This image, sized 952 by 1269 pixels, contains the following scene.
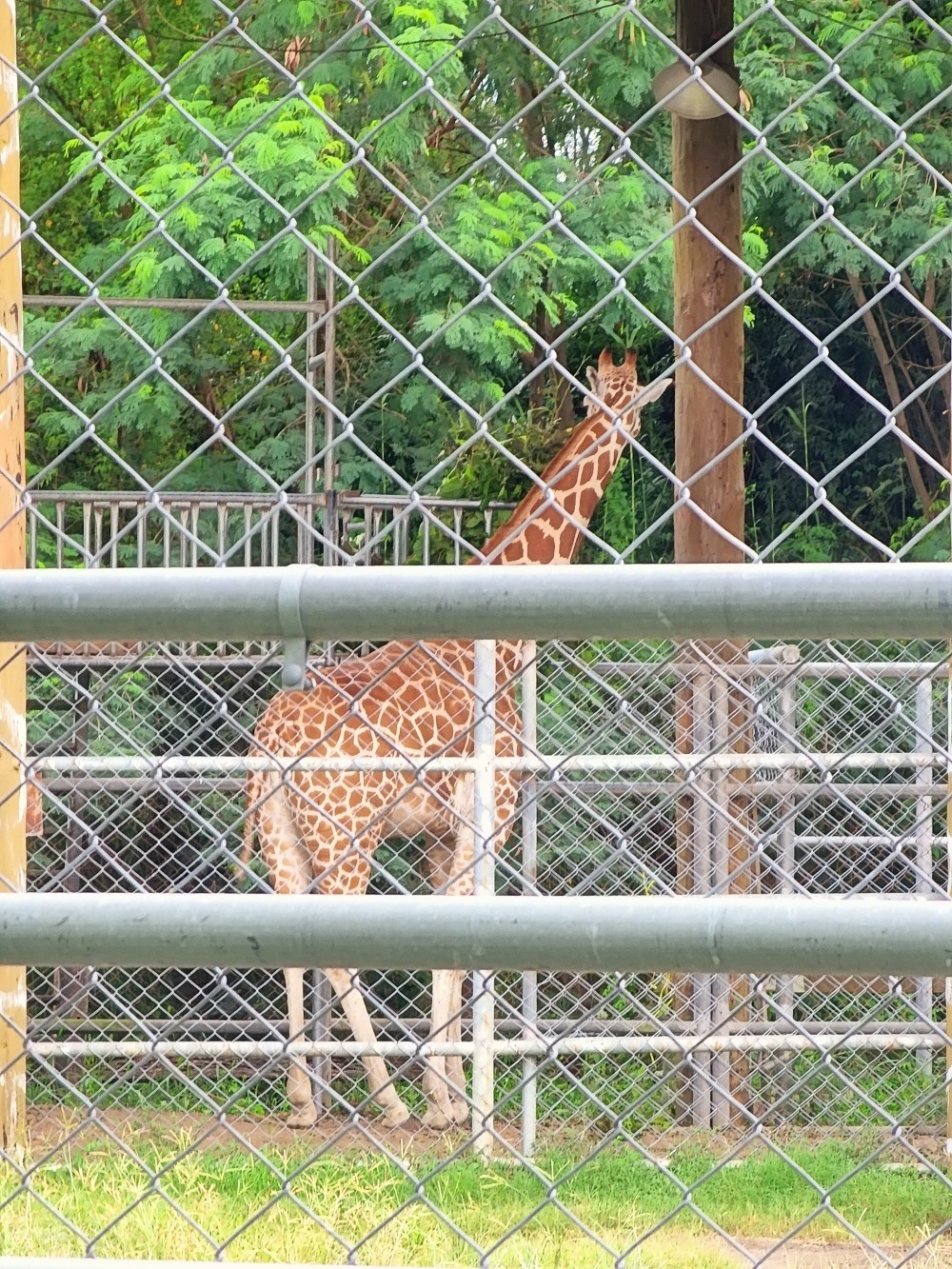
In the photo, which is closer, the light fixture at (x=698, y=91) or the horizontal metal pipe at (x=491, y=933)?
the horizontal metal pipe at (x=491, y=933)

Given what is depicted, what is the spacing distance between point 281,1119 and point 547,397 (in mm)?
5203

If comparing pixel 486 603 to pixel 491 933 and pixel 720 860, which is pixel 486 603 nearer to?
pixel 491 933

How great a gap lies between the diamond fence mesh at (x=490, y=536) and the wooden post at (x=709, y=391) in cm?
5

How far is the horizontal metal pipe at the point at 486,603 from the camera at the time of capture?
3.71 ft

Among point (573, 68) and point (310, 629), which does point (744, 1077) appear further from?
point (573, 68)

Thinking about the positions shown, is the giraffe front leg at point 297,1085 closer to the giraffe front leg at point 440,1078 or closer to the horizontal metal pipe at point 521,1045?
the horizontal metal pipe at point 521,1045

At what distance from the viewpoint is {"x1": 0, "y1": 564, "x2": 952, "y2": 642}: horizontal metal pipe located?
1132mm

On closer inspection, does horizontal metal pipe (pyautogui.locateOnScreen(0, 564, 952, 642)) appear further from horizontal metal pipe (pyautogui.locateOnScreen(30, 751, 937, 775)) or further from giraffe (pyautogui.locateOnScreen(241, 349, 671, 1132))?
giraffe (pyautogui.locateOnScreen(241, 349, 671, 1132))

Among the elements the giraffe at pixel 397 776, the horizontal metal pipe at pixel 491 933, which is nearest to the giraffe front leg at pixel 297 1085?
the giraffe at pixel 397 776

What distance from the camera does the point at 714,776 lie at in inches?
187

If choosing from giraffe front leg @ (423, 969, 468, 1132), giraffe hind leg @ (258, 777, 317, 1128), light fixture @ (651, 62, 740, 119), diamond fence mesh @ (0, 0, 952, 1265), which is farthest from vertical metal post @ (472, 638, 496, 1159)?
light fixture @ (651, 62, 740, 119)

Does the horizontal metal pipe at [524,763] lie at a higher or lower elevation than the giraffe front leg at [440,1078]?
higher

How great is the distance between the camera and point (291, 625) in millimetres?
1165

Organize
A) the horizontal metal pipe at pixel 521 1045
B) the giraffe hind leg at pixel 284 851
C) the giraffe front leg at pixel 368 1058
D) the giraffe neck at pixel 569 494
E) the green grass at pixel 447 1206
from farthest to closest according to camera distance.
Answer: the giraffe neck at pixel 569 494, the giraffe hind leg at pixel 284 851, the giraffe front leg at pixel 368 1058, the horizontal metal pipe at pixel 521 1045, the green grass at pixel 447 1206
